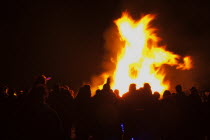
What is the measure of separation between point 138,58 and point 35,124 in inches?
559

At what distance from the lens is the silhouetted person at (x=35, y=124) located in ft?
10.4

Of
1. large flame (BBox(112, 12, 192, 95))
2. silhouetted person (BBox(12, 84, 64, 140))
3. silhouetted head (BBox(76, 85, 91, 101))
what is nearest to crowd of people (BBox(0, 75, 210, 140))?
silhouetted head (BBox(76, 85, 91, 101))

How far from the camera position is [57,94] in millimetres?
6359

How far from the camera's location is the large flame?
1552 cm

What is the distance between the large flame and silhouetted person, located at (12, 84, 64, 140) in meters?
11.6

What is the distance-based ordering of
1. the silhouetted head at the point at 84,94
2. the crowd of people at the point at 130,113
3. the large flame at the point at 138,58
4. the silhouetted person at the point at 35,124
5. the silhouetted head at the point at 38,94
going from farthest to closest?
the large flame at the point at 138,58 → the silhouetted head at the point at 84,94 → the crowd of people at the point at 130,113 → the silhouetted head at the point at 38,94 → the silhouetted person at the point at 35,124

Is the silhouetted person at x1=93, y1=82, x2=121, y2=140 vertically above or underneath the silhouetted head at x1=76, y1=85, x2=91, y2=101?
underneath

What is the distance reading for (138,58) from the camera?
664 inches

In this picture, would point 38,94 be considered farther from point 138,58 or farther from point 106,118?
point 138,58

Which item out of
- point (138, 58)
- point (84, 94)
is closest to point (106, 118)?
point (84, 94)

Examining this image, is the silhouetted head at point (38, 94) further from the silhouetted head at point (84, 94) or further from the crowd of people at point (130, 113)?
the silhouetted head at point (84, 94)

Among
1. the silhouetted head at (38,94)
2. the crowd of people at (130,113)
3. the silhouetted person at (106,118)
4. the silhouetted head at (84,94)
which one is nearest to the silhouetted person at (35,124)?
the silhouetted head at (38,94)

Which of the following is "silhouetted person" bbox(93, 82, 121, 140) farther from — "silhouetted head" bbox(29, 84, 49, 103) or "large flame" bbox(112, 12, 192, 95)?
"large flame" bbox(112, 12, 192, 95)

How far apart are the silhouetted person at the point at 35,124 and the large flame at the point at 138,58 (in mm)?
11600
